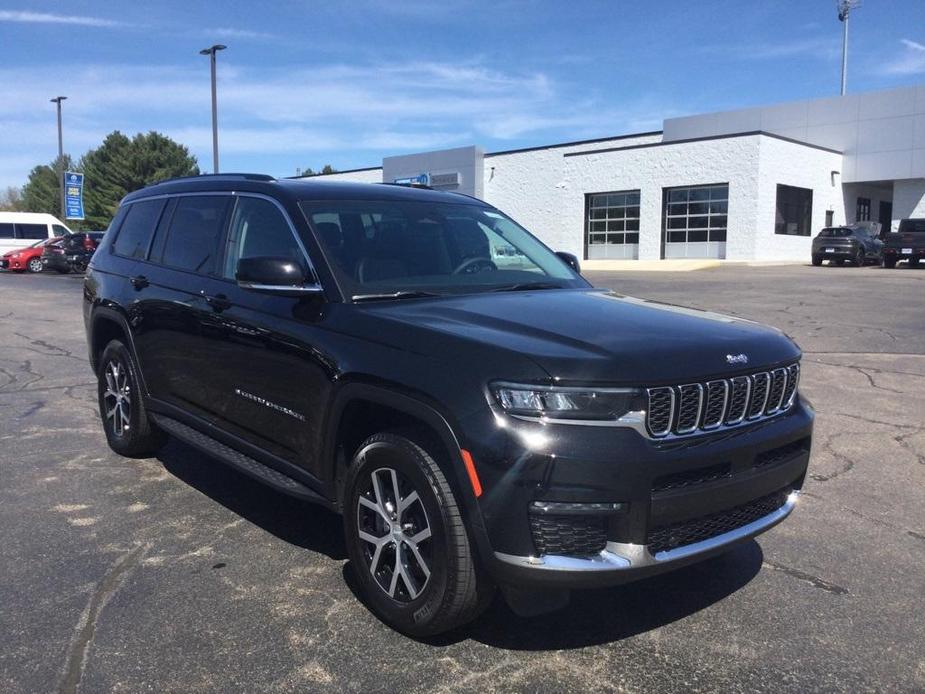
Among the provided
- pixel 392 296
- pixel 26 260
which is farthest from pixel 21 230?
pixel 392 296

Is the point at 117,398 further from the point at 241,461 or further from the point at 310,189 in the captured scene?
the point at 310,189

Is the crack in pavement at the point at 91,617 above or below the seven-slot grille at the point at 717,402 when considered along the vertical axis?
below

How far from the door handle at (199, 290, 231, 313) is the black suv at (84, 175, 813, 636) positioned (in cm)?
1

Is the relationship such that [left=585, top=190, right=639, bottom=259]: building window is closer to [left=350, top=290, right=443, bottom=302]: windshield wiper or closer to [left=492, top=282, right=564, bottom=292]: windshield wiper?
[left=492, top=282, right=564, bottom=292]: windshield wiper

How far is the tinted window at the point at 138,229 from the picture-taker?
5.52 meters

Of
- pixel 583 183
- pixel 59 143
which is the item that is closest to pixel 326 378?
pixel 583 183

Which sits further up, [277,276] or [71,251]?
[71,251]

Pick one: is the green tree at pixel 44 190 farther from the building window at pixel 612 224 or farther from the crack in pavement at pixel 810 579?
the crack in pavement at pixel 810 579

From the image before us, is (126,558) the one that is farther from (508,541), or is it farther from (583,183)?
(583,183)

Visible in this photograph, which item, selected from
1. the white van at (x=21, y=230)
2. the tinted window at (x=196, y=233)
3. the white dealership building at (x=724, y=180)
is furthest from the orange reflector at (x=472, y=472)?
the white van at (x=21, y=230)

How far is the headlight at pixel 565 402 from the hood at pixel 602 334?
1.8 inches

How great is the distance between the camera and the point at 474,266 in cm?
432

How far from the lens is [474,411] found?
9.19ft

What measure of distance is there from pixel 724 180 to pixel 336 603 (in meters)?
35.4
